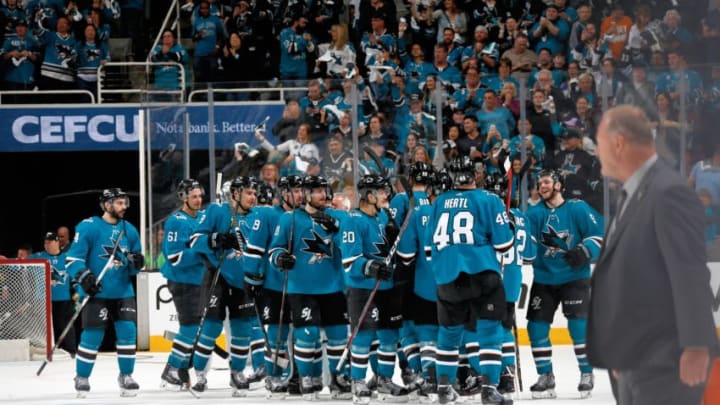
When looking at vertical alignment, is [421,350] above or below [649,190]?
below

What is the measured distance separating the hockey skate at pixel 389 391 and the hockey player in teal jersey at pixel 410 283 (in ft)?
0.22

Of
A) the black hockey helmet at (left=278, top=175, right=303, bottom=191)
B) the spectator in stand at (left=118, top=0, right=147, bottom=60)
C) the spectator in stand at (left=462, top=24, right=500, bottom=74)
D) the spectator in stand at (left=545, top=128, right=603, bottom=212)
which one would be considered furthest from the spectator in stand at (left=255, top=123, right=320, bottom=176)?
the spectator in stand at (left=118, top=0, right=147, bottom=60)

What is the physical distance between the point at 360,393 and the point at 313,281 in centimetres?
76

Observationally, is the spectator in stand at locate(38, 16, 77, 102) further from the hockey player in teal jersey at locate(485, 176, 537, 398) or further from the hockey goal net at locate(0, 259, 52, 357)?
the hockey player in teal jersey at locate(485, 176, 537, 398)

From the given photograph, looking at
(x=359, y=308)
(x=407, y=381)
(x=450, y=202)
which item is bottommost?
(x=407, y=381)

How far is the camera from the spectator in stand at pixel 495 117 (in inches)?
427

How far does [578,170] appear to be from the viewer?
1062 cm

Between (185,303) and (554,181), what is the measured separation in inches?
99.9

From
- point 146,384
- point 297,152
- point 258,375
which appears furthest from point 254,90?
point 258,375

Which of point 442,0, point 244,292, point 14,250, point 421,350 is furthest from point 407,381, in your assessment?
point 14,250

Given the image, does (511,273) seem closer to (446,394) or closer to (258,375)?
(446,394)

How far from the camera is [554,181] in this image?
26.6 ft

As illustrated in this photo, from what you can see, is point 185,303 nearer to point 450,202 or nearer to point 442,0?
point 450,202

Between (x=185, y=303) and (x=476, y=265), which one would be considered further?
(x=185, y=303)
